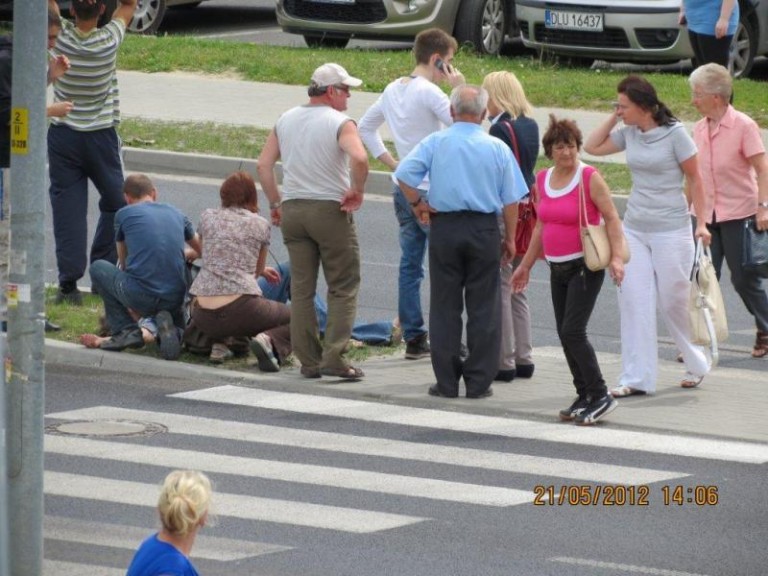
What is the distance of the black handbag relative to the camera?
11.2m

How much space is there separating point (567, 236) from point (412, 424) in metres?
1.22

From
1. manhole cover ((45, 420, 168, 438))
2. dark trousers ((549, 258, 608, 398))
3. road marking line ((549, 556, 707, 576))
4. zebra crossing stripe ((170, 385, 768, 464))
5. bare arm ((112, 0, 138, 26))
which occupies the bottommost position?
manhole cover ((45, 420, 168, 438))

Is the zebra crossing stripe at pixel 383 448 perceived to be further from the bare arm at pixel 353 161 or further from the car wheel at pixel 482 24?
the car wheel at pixel 482 24

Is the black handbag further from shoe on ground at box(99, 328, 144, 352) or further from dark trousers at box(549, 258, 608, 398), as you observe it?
shoe on ground at box(99, 328, 144, 352)

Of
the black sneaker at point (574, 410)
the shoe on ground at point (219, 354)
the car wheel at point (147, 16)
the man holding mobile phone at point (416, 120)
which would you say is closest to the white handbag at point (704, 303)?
the black sneaker at point (574, 410)

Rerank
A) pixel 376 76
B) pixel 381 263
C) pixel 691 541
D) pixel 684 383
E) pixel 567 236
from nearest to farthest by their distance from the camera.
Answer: pixel 691 541 < pixel 567 236 < pixel 684 383 < pixel 381 263 < pixel 376 76

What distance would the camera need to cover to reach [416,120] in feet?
36.4

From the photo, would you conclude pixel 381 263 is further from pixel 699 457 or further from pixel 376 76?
pixel 376 76

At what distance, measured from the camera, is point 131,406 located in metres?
9.96

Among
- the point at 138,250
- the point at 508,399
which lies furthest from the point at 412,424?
the point at 138,250

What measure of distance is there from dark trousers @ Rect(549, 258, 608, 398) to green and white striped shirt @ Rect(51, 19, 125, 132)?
11.6ft

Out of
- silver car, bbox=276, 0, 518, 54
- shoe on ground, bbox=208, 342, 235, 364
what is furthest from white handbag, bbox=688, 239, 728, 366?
silver car, bbox=276, 0, 518, 54

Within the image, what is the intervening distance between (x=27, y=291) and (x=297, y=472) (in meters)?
2.38

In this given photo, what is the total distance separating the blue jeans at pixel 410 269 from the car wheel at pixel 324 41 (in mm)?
12355
